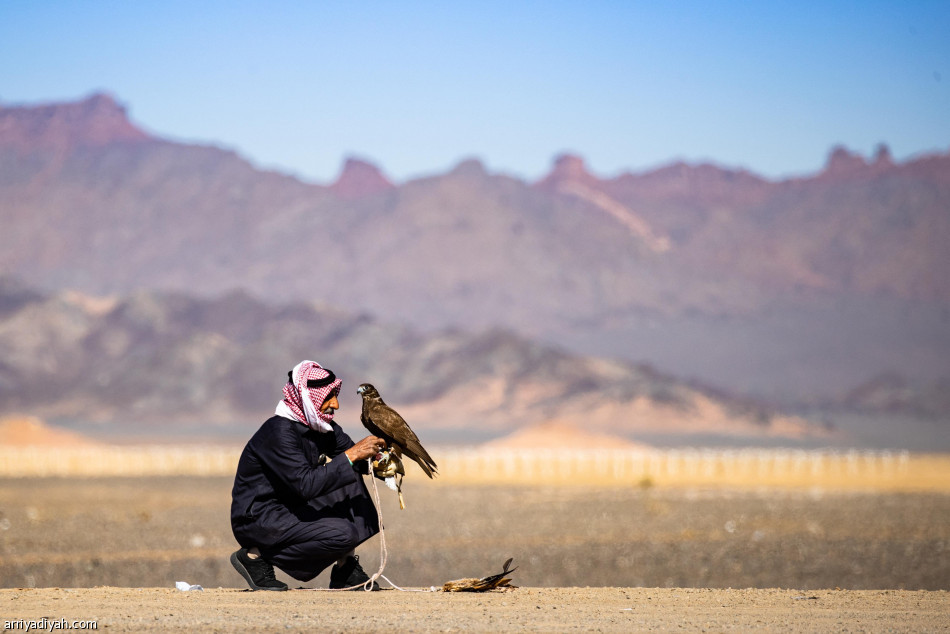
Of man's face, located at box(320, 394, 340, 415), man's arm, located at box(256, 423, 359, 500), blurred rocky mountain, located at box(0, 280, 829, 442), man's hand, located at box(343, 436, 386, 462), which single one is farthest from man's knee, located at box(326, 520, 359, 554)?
blurred rocky mountain, located at box(0, 280, 829, 442)

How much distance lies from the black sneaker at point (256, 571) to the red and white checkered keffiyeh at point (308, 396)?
1.16 metres

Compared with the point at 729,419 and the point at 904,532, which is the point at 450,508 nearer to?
the point at 904,532

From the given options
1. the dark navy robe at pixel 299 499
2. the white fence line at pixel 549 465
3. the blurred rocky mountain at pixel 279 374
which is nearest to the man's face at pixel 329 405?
the dark navy robe at pixel 299 499

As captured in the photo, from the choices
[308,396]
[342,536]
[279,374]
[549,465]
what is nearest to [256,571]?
[342,536]

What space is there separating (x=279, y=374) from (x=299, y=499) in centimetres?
14739

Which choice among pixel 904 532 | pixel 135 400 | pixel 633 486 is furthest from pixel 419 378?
pixel 904 532

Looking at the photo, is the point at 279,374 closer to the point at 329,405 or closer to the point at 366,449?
the point at 329,405

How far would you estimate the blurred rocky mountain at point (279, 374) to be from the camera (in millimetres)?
141500

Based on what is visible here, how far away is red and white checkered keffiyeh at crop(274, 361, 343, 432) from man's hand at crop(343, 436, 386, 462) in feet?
0.84

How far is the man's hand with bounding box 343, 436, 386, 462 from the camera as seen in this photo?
31.9ft

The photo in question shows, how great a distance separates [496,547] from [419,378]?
13544 cm

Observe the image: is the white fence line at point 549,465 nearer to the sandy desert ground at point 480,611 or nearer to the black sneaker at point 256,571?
the sandy desert ground at point 480,611

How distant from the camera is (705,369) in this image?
185875 millimetres

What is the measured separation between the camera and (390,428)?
9.66m
